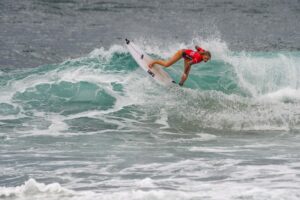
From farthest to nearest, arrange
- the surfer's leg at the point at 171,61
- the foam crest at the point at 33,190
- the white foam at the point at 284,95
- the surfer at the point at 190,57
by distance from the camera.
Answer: the white foam at the point at 284,95, the surfer's leg at the point at 171,61, the surfer at the point at 190,57, the foam crest at the point at 33,190

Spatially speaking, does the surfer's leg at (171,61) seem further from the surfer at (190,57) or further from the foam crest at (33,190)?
the foam crest at (33,190)

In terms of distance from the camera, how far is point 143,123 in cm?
1642

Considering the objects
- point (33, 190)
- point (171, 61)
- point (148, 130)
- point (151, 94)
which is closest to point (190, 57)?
point (171, 61)

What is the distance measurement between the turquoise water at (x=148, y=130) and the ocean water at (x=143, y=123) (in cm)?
3

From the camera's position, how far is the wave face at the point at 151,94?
53.6 feet

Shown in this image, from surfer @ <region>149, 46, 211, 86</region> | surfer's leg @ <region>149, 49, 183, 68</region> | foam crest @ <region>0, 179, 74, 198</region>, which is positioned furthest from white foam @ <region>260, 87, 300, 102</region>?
foam crest @ <region>0, 179, 74, 198</region>

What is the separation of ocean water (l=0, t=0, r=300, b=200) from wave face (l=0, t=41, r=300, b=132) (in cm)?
3

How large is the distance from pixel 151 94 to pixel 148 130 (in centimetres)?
307

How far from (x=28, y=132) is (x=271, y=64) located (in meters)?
11.4

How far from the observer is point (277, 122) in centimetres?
1608

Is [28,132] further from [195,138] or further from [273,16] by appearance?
[273,16]

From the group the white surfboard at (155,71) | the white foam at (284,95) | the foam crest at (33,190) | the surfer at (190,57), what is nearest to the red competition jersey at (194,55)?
the surfer at (190,57)

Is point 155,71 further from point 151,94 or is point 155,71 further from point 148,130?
point 148,130

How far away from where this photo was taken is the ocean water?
10680 millimetres
